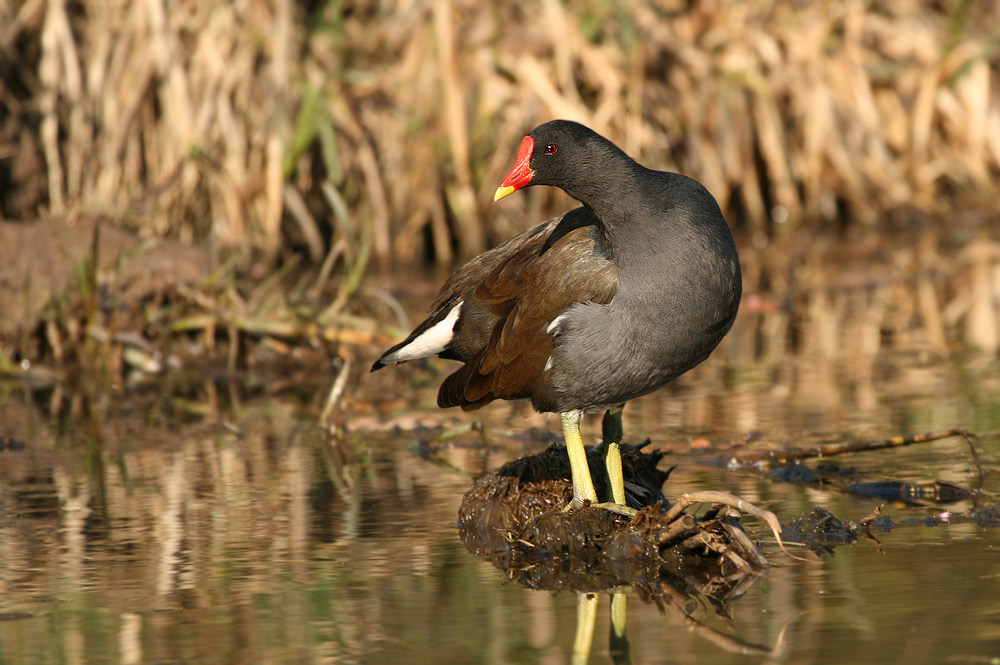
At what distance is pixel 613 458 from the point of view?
3459 mm

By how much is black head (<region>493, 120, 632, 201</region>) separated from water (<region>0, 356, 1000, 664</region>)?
91cm

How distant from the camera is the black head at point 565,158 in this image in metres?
3.33

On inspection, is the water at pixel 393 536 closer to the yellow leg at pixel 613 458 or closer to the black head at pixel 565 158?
the yellow leg at pixel 613 458

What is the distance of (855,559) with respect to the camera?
3051 mm

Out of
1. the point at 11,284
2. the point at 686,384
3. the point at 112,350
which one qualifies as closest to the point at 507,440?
the point at 686,384

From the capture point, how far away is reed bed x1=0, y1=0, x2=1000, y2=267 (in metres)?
7.86

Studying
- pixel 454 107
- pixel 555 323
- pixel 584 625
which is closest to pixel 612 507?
pixel 555 323

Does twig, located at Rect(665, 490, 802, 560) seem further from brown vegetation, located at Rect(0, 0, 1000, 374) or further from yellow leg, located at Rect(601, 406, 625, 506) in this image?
brown vegetation, located at Rect(0, 0, 1000, 374)

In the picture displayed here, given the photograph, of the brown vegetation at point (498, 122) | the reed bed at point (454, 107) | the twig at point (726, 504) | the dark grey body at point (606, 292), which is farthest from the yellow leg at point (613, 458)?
the reed bed at point (454, 107)

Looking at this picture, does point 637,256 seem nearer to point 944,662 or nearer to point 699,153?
point 944,662

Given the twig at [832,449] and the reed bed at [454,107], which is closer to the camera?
the twig at [832,449]

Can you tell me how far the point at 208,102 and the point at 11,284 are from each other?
2192 mm

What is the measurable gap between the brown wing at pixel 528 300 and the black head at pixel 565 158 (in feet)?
0.52

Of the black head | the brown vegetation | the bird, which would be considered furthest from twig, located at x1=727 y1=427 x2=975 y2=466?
the brown vegetation
